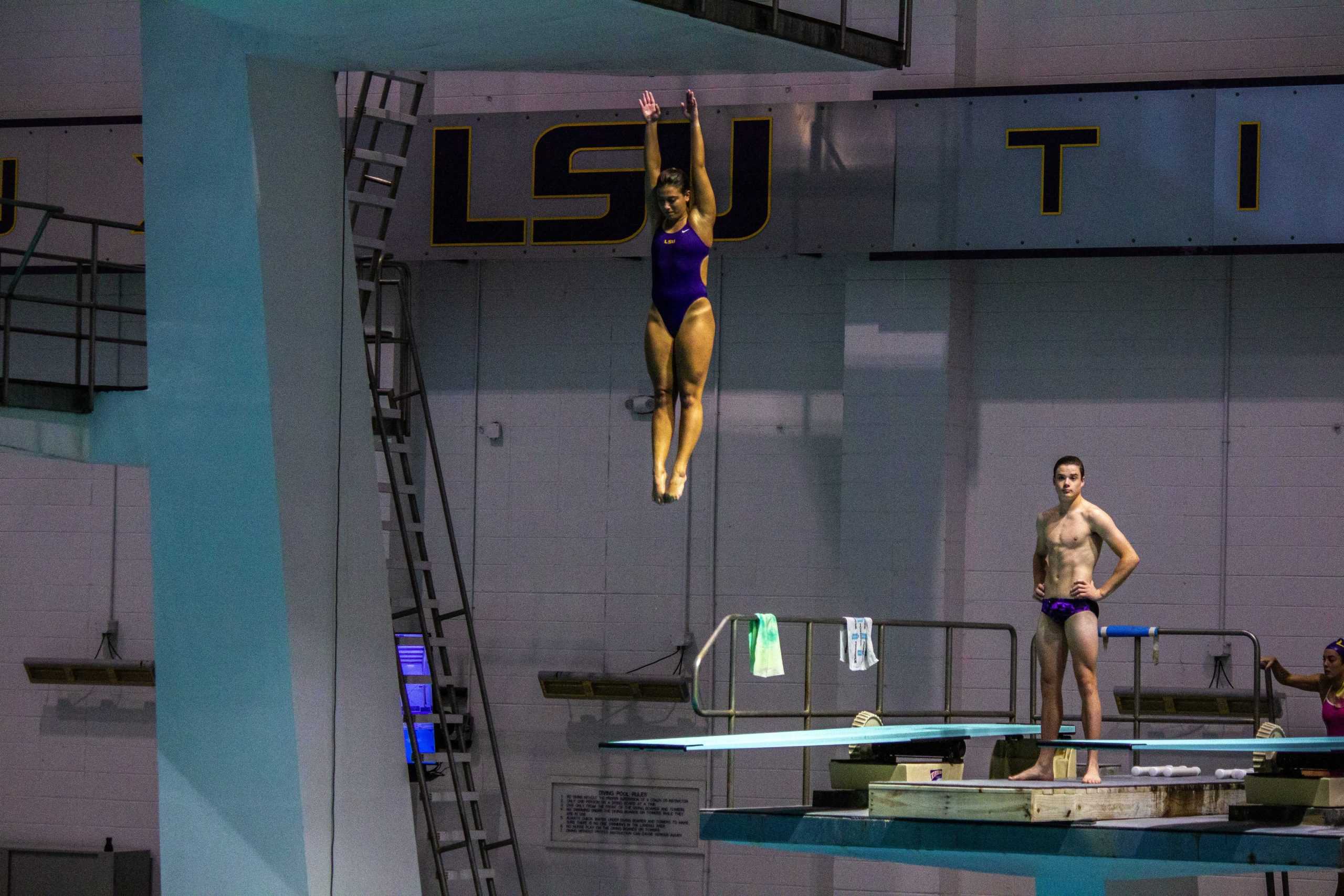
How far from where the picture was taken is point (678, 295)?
7914 millimetres

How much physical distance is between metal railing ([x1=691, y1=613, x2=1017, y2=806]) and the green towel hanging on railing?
5 centimetres

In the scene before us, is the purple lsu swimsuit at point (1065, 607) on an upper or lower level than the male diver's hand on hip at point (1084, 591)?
lower

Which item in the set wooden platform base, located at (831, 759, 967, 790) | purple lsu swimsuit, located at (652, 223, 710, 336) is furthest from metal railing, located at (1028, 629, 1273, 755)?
purple lsu swimsuit, located at (652, 223, 710, 336)

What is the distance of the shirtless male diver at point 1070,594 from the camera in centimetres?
827

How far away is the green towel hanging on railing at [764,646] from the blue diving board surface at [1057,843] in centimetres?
80

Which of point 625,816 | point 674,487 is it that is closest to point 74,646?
point 625,816

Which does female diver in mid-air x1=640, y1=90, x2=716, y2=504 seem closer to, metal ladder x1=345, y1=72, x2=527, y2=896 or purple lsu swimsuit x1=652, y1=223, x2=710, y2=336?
purple lsu swimsuit x1=652, y1=223, x2=710, y2=336

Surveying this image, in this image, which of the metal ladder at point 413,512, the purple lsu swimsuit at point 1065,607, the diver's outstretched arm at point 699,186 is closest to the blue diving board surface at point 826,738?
the purple lsu swimsuit at point 1065,607

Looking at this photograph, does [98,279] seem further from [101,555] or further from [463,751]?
[463,751]

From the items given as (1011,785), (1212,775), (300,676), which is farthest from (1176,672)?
(300,676)

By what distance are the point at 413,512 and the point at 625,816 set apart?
10.2 feet

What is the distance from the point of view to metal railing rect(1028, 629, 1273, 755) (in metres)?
9.73

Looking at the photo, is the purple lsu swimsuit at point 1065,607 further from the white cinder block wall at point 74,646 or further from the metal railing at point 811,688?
the white cinder block wall at point 74,646

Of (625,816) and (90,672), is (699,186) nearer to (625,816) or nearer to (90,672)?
(625,816)
